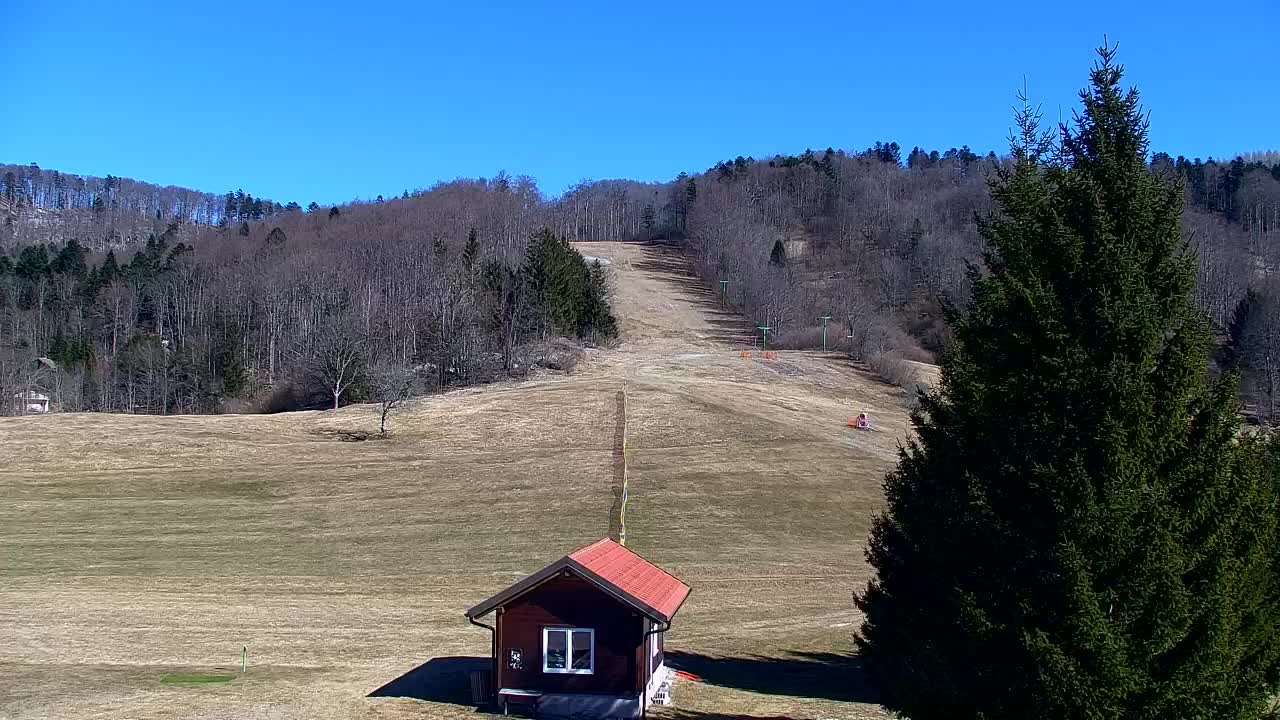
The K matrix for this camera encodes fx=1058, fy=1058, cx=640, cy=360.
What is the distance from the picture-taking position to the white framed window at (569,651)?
21.4m

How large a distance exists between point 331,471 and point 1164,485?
4534cm

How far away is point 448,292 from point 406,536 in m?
42.7

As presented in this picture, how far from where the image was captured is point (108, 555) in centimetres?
3916

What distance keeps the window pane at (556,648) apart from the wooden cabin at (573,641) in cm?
2

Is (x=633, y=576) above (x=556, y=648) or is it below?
above

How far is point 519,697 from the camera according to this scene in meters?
21.2

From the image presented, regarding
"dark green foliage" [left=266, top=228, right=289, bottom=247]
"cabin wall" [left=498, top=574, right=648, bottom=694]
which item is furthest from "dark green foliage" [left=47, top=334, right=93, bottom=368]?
"cabin wall" [left=498, top=574, right=648, bottom=694]

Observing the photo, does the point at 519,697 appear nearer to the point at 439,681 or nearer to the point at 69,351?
the point at 439,681

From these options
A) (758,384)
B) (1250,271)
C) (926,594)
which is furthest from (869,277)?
(926,594)

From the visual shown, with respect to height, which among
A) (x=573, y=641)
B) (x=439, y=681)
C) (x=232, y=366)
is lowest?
(x=439, y=681)

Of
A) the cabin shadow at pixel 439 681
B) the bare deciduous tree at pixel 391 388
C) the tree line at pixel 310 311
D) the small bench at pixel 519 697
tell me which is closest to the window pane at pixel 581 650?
the small bench at pixel 519 697

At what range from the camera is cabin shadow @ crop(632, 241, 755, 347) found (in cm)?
10619

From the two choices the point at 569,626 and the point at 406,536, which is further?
the point at 406,536

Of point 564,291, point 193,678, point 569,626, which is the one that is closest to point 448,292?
point 564,291
